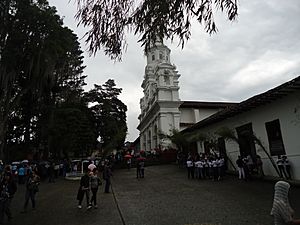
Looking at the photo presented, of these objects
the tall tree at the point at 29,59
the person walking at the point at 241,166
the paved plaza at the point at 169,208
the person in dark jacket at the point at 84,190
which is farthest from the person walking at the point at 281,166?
the tall tree at the point at 29,59

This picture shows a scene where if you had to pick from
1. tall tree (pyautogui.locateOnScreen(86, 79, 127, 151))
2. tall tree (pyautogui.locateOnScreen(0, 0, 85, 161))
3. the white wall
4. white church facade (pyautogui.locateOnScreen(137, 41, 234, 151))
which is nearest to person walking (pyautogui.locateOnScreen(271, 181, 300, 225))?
the white wall

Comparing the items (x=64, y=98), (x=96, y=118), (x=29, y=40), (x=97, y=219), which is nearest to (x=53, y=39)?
(x=29, y=40)

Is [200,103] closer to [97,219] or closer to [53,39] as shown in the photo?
[53,39]

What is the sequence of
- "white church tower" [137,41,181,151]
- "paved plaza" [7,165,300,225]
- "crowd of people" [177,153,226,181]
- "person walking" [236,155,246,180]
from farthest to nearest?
"white church tower" [137,41,181,151], "crowd of people" [177,153,226,181], "person walking" [236,155,246,180], "paved plaza" [7,165,300,225]

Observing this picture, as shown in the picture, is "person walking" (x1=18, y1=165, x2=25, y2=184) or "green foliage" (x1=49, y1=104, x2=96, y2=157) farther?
"green foliage" (x1=49, y1=104, x2=96, y2=157)

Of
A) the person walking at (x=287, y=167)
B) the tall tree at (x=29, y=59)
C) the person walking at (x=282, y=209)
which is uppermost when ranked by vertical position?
the tall tree at (x=29, y=59)

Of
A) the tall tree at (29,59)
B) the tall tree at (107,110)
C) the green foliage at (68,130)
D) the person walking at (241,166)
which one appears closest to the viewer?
the person walking at (241,166)

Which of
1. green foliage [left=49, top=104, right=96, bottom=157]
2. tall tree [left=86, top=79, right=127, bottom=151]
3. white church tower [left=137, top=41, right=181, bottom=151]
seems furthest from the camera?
white church tower [left=137, top=41, right=181, bottom=151]

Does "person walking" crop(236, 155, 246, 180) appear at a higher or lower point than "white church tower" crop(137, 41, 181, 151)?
lower

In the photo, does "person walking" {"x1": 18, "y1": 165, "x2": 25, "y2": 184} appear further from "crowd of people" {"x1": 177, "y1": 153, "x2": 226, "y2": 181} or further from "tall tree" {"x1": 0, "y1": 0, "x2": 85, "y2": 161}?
"crowd of people" {"x1": 177, "y1": 153, "x2": 226, "y2": 181}

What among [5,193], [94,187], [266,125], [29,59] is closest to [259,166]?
[266,125]

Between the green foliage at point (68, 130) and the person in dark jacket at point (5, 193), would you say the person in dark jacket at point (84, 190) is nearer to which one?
→ the person in dark jacket at point (5, 193)

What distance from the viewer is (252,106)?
15.3 meters

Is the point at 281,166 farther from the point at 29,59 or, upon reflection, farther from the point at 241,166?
the point at 29,59
